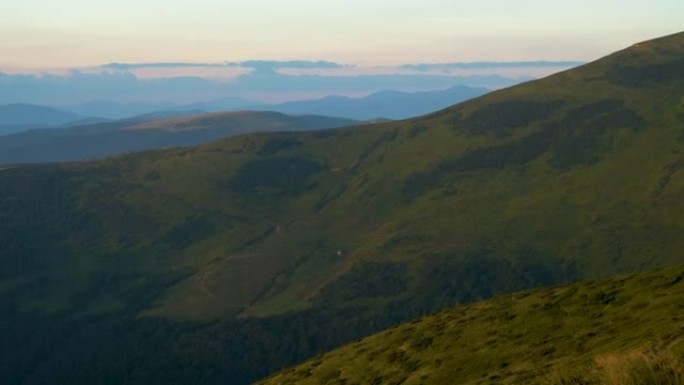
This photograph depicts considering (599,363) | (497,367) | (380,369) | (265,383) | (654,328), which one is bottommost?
(265,383)

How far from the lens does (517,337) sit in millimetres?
109062

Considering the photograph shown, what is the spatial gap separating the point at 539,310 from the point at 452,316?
889 inches

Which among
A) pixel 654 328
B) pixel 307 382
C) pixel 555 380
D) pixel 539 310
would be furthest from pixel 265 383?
pixel 555 380

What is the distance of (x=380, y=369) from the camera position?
120 meters

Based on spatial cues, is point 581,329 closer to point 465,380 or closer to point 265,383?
point 465,380

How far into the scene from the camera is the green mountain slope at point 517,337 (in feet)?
282

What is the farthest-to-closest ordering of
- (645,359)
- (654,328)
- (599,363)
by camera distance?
(654,328) < (599,363) < (645,359)

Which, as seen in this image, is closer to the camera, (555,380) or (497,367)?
(555,380)

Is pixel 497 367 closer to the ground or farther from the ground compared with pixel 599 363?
closer to the ground

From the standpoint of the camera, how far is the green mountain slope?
282 ft

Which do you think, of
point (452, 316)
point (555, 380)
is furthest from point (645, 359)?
point (452, 316)

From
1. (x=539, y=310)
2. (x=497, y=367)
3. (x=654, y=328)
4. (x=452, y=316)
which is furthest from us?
(x=452, y=316)

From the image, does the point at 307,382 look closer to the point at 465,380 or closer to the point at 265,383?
the point at 265,383

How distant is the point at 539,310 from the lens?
118 meters
